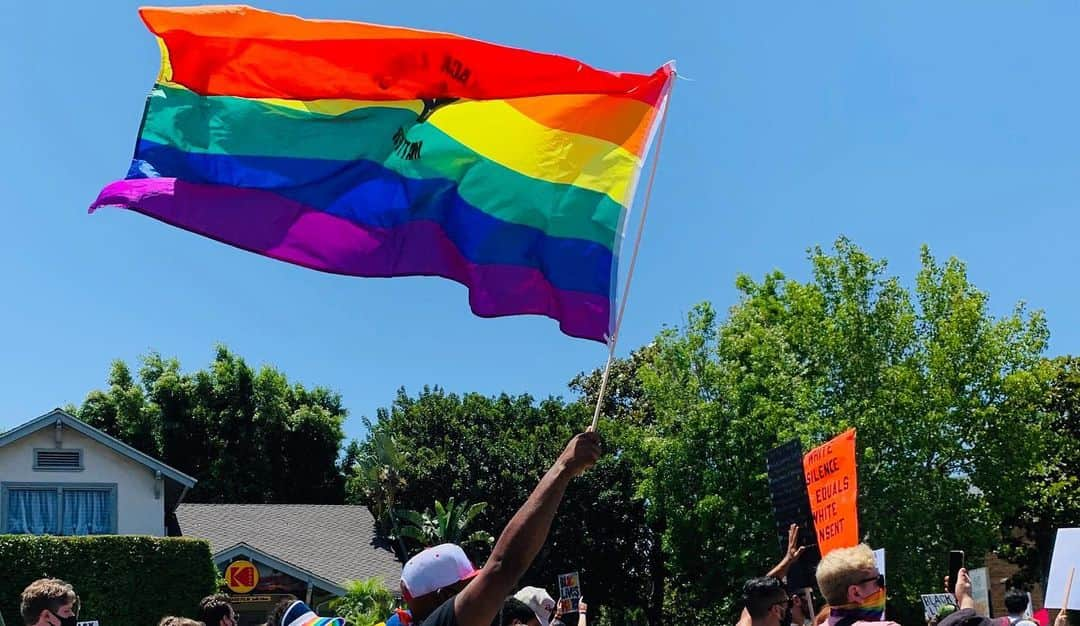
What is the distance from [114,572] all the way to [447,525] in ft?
48.3

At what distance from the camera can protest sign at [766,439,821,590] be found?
26.9 ft

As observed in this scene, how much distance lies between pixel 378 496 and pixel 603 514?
8.53 meters

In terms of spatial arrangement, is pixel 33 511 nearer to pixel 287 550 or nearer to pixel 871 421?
pixel 287 550

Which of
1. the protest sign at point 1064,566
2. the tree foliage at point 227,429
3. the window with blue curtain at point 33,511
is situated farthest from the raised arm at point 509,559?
the tree foliage at point 227,429

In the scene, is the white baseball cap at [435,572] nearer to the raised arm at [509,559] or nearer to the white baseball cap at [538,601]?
the raised arm at [509,559]

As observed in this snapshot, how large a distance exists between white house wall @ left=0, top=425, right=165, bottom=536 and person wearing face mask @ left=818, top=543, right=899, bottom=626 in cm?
2956

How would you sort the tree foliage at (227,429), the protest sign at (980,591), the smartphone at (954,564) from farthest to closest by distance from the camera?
the tree foliage at (227,429), the protest sign at (980,591), the smartphone at (954,564)

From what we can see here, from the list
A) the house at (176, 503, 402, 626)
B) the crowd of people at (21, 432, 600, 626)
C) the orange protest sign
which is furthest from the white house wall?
the crowd of people at (21, 432, 600, 626)

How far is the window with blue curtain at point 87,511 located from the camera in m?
31.1

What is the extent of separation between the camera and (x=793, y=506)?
864 centimetres

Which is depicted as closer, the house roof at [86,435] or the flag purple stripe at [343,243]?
the flag purple stripe at [343,243]

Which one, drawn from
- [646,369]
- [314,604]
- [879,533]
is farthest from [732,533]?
[314,604]

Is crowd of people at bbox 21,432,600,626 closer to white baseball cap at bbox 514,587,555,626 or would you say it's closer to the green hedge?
white baseball cap at bbox 514,587,555,626

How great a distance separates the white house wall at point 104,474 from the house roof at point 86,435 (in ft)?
0.55
